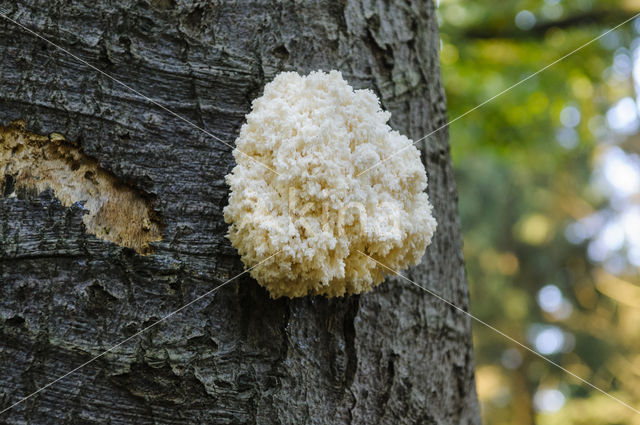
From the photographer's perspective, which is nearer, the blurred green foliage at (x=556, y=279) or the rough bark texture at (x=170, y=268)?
the rough bark texture at (x=170, y=268)

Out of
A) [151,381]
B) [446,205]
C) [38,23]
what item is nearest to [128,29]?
[38,23]

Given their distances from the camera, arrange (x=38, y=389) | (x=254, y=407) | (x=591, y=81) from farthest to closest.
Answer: (x=591, y=81)
(x=254, y=407)
(x=38, y=389)

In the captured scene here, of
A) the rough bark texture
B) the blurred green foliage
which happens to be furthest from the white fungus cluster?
the blurred green foliage

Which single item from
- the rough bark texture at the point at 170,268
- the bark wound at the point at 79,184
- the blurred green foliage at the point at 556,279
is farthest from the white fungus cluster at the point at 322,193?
the blurred green foliage at the point at 556,279

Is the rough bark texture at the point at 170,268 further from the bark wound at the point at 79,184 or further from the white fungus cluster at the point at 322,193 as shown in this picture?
the white fungus cluster at the point at 322,193

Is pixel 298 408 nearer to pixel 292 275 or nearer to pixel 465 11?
pixel 292 275

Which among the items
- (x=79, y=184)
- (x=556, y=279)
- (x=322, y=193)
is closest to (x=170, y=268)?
(x=79, y=184)

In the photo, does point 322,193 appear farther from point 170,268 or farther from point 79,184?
point 79,184
